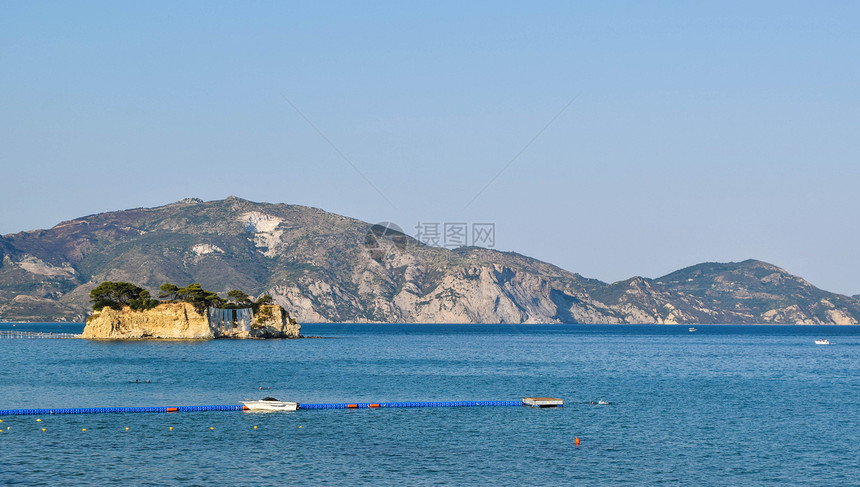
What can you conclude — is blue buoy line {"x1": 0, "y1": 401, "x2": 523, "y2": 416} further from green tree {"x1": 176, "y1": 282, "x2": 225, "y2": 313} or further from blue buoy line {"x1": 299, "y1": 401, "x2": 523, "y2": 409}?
green tree {"x1": 176, "y1": 282, "x2": 225, "y2": 313}

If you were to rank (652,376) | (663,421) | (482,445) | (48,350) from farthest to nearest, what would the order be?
(48,350)
(652,376)
(663,421)
(482,445)

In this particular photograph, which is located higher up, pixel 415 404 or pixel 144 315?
pixel 144 315

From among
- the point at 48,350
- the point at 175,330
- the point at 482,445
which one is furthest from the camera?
the point at 175,330

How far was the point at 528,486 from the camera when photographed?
41781mm

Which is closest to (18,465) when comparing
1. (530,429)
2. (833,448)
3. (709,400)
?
(530,429)

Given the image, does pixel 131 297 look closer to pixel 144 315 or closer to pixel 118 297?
pixel 118 297

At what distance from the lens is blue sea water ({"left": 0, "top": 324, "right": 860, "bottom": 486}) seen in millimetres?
44625

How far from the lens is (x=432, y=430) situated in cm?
5850

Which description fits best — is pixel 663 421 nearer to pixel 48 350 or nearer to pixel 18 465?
pixel 18 465

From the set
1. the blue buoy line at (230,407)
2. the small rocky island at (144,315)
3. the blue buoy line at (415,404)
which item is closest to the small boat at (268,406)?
the blue buoy line at (230,407)

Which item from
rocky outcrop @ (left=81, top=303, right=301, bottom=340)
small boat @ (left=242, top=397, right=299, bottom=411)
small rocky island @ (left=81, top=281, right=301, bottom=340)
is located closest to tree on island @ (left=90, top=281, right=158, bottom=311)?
small rocky island @ (left=81, top=281, right=301, bottom=340)

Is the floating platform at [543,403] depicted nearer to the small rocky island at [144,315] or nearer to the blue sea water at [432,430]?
the blue sea water at [432,430]

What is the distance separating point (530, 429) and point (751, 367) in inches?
Answer: 2969

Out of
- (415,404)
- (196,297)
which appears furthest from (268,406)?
(196,297)
